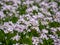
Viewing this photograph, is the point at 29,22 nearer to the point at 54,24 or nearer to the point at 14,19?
the point at 14,19

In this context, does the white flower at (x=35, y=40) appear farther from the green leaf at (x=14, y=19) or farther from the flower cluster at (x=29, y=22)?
the green leaf at (x=14, y=19)

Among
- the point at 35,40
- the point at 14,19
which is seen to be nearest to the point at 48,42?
the point at 35,40

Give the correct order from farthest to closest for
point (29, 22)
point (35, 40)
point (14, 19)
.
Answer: point (14, 19) → point (29, 22) → point (35, 40)

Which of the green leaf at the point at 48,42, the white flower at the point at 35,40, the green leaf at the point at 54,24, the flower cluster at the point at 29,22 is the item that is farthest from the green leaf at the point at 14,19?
the green leaf at the point at 48,42

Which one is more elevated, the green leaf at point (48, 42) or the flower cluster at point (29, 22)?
the flower cluster at point (29, 22)

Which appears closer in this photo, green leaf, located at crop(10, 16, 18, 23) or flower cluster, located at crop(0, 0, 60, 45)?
flower cluster, located at crop(0, 0, 60, 45)

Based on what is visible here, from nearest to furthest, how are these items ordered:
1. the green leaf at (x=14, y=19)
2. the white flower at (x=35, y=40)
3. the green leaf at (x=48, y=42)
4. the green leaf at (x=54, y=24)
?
the white flower at (x=35, y=40), the green leaf at (x=48, y=42), the green leaf at (x=14, y=19), the green leaf at (x=54, y=24)

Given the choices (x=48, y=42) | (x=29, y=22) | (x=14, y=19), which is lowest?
(x=48, y=42)

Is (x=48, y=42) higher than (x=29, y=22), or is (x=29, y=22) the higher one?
(x=29, y=22)

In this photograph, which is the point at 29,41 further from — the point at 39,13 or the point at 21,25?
the point at 39,13

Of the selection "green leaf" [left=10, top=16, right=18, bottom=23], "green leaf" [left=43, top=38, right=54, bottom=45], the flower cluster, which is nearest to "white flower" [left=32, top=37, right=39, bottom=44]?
the flower cluster

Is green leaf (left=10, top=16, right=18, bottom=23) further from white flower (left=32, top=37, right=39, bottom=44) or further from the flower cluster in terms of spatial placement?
white flower (left=32, top=37, right=39, bottom=44)

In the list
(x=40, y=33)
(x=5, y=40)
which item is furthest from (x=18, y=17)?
(x=5, y=40)
